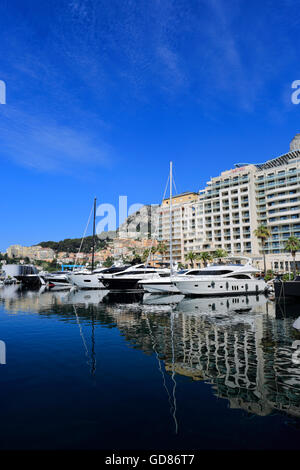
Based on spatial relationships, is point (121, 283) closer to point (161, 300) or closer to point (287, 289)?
point (161, 300)

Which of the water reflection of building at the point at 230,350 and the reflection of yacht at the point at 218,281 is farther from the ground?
the reflection of yacht at the point at 218,281

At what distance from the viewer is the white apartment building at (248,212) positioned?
9175cm

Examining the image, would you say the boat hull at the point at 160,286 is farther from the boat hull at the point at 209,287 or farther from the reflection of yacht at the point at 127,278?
the reflection of yacht at the point at 127,278


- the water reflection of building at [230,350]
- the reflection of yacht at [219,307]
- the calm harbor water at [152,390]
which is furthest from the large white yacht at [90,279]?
the calm harbor water at [152,390]

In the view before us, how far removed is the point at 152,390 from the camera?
8.50 meters

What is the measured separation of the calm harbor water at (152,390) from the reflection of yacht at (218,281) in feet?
66.3

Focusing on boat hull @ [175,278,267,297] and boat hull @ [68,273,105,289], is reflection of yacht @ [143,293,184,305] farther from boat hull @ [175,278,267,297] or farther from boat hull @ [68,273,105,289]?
boat hull @ [68,273,105,289]

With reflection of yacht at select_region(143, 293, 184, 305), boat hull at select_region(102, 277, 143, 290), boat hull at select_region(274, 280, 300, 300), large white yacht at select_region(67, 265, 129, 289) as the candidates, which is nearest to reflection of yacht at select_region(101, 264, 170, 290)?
boat hull at select_region(102, 277, 143, 290)

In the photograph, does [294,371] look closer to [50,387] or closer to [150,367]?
[150,367]

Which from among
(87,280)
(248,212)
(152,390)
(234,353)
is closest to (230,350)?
(234,353)

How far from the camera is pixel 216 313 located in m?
24.4
